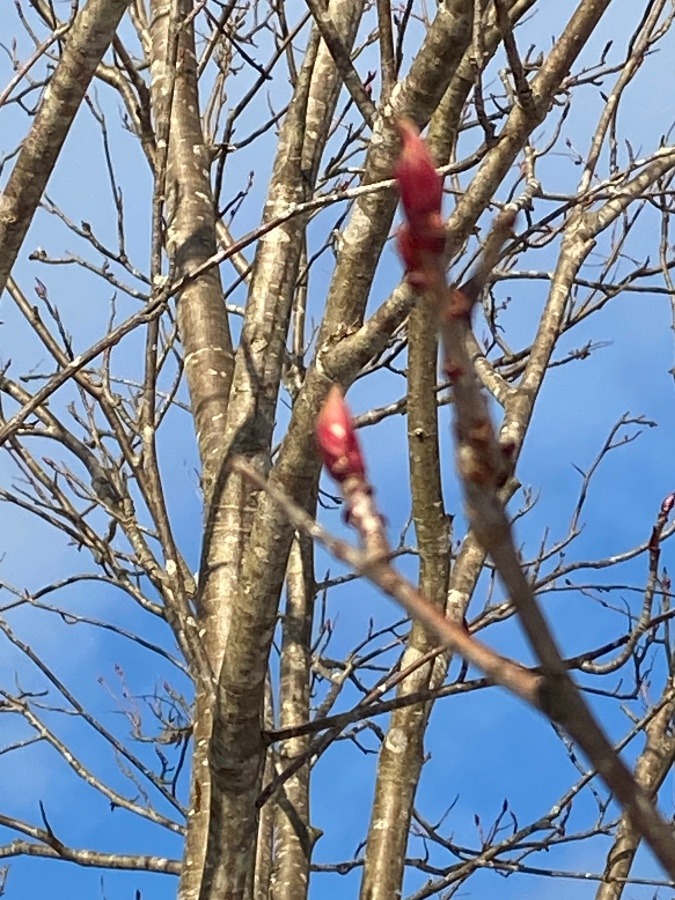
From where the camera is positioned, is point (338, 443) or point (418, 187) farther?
point (338, 443)

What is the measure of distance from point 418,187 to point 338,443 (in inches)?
6.5

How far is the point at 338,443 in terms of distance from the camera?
55 cm

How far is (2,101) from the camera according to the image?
93.1 inches

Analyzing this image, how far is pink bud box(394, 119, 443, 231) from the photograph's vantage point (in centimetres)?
41

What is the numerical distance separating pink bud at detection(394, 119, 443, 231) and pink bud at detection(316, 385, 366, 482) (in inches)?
5.8

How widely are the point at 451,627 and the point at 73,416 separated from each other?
13.5 ft

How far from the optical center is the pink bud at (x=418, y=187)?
41 centimetres

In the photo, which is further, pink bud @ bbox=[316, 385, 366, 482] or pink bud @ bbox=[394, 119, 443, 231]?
pink bud @ bbox=[316, 385, 366, 482]

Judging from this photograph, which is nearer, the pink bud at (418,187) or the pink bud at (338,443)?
the pink bud at (418,187)

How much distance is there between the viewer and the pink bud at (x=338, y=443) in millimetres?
551

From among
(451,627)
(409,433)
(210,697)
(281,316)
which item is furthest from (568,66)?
(451,627)

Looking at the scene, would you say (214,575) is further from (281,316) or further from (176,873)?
(176,873)

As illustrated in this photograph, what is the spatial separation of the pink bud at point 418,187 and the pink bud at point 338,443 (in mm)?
147

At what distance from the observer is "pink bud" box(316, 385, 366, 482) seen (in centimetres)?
55
